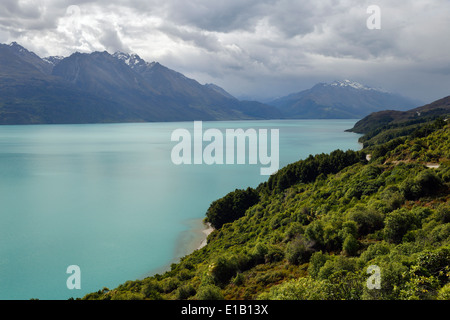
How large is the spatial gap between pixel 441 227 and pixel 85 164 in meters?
107

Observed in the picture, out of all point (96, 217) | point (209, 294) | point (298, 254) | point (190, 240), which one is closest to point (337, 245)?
point (298, 254)

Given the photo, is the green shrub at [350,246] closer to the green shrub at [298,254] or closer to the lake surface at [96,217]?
the green shrub at [298,254]

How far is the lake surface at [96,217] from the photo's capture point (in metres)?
35.2

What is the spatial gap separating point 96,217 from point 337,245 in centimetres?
4289

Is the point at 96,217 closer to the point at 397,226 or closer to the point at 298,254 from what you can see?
the point at 298,254

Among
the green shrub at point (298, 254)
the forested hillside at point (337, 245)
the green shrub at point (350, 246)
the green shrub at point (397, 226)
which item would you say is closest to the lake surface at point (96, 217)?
the forested hillside at point (337, 245)

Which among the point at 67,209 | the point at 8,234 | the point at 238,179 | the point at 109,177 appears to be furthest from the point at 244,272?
the point at 109,177

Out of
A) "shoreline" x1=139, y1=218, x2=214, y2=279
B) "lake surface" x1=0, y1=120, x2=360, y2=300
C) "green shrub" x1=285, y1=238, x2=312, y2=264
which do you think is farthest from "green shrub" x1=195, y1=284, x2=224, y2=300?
"shoreline" x1=139, y1=218, x2=214, y2=279

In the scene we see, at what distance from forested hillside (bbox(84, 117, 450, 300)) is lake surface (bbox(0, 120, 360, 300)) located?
19.4 feet

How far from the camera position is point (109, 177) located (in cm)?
8706

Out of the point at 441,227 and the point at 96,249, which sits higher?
the point at 441,227

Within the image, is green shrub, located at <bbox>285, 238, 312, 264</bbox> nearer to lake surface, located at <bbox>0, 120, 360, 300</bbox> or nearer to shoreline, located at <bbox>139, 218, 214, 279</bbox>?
shoreline, located at <bbox>139, 218, 214, 279</bbox>

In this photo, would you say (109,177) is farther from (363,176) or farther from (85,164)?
(363,176)

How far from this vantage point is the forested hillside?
1493 cm
